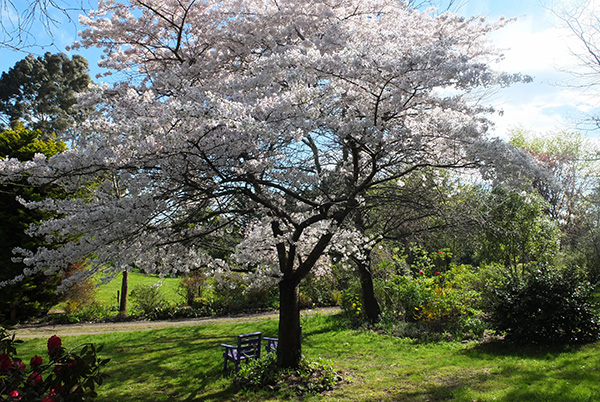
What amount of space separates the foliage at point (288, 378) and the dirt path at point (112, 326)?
219 inches

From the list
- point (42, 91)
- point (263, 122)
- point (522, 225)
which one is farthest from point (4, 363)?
point (42, 91)

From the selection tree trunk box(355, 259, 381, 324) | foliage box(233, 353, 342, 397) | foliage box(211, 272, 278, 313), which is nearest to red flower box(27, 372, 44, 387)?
foliage box(233, 353, 342, 397)

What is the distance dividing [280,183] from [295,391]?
9.18 feet

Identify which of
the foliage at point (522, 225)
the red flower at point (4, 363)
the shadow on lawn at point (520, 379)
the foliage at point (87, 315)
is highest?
the foliage at point (522, 225)

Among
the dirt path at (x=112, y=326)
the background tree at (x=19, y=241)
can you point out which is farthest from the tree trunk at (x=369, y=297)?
the background tree at (x=19, y=241)

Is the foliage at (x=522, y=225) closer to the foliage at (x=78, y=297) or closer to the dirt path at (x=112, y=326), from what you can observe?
the dirt path at (x=112, y=326)

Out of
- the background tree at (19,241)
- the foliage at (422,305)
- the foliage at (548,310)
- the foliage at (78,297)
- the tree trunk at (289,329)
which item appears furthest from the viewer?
the foliage at (78,297)

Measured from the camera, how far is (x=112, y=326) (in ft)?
36.0

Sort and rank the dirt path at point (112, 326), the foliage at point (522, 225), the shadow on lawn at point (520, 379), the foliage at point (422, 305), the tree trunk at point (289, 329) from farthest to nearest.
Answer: the dirt path at point (112, 326) < the foliage at point (522, 225) < the foliage at point (422, 305) < the tree trunk at point (289, 329) < the shadow on lawn at point (520, 379)

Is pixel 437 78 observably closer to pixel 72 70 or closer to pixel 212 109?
pixel 212 109

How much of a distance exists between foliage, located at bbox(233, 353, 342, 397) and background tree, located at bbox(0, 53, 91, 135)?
77.3 feet

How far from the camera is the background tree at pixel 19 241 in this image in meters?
Answer: 10.7

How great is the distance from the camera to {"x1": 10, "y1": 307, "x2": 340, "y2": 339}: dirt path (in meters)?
9.92

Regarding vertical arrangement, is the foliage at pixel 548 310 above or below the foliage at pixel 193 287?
below
